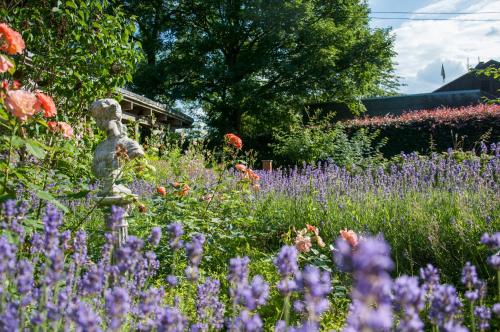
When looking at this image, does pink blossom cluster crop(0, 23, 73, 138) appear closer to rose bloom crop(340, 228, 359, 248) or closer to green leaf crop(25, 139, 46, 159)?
green leaf crop(25, 139, 46, 159)

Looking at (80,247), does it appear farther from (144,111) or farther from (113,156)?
(144,111)

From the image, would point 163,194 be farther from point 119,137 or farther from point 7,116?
point 7,116

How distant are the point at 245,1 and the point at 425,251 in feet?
56.7

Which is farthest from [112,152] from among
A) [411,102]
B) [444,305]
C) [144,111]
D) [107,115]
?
[411,102]

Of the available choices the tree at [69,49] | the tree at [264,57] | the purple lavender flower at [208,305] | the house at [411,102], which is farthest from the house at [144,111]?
the house at [411,102]

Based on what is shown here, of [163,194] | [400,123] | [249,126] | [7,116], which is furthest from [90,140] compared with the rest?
[249,126]

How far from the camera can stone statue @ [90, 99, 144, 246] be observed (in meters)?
2.90

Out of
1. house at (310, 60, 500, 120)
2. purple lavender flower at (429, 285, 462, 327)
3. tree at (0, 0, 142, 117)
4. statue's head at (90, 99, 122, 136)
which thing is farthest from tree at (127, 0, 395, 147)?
purple lavender flower at (429, 285, 462, 327)

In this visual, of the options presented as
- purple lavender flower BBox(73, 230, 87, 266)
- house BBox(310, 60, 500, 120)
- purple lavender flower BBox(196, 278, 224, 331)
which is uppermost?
house BBox(310, 60, 500, 120)

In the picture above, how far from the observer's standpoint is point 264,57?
742 inches

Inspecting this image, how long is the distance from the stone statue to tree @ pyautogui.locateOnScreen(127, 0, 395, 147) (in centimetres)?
1479

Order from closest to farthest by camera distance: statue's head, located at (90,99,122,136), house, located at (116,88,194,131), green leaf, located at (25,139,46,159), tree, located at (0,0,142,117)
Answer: green leaf, located at (25,139,46,159) < statue's head, located at (90,99,122,136) < tree, located at (0,0,142,117) < house, located at (116,88,194,131)

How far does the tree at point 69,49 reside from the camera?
4.66 m

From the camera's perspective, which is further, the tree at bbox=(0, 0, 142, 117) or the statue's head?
the tree at bbox=(0, 0, 142, 117)
